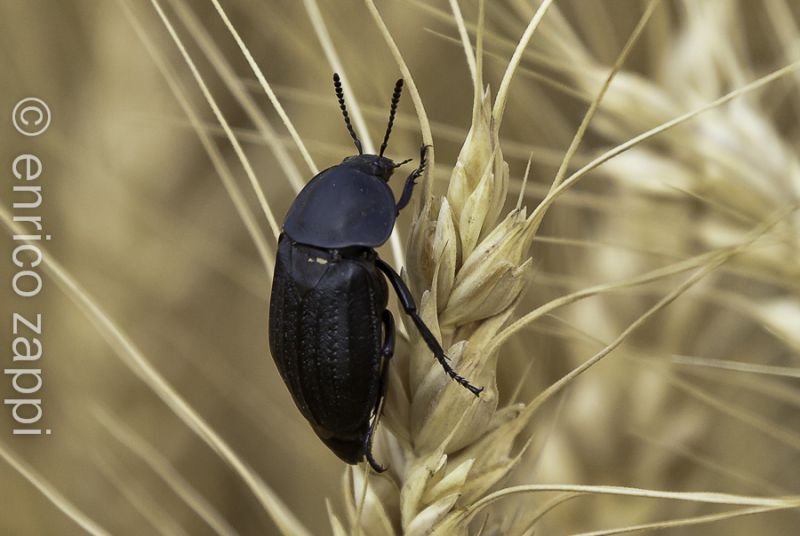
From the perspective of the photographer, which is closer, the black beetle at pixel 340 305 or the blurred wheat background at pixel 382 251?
the black beetle at pixel 340 305

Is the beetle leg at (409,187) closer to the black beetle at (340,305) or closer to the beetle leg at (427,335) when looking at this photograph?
the black beetle at (340,305)

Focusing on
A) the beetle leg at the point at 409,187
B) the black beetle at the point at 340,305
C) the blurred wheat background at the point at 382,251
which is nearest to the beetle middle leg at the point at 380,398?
the black beetle at the point at 340,305

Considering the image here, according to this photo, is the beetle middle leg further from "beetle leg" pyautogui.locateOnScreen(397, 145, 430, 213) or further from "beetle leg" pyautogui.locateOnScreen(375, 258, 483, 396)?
"beetle leg" pyautogui.locateOnScreen(397, 145, 430, 213)

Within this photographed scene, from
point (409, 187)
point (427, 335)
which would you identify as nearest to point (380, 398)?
point (427, 335)

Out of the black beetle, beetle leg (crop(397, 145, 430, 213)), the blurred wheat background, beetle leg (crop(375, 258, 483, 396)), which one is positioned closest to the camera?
beetle leg (crop(375, 258, 483, 396))

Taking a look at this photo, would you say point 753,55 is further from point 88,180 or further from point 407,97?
point 88,180

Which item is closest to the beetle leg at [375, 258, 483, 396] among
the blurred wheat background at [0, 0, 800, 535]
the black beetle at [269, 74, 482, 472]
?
the black beetle at [269, 74, 482, 472]
